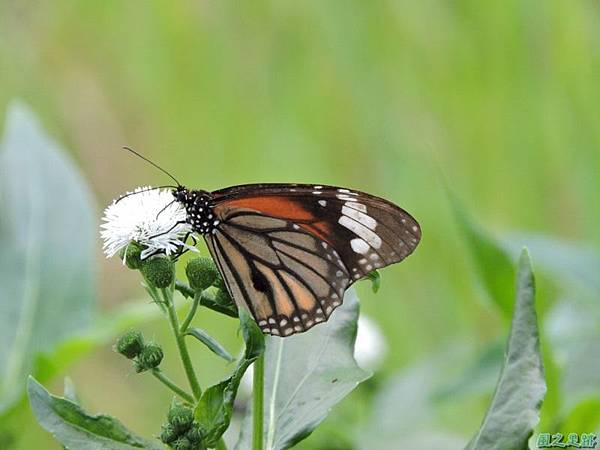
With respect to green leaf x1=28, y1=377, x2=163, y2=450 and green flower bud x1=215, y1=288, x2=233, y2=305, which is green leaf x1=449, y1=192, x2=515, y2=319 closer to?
green flower bud x1=215, y1=288, x2=233, y2=305

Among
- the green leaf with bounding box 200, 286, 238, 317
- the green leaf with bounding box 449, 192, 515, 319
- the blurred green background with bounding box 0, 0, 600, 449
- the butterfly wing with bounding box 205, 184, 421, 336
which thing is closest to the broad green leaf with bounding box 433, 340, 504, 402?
the green leaf with bounding box 449, 192, 515, 319

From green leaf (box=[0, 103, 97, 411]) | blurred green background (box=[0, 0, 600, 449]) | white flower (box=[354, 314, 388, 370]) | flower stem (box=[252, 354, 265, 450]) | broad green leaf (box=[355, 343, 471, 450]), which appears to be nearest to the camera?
flower stem (box=[252, 354, 265, 450])

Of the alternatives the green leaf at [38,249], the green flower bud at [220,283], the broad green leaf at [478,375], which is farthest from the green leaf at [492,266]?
the green leaf at [38,249]

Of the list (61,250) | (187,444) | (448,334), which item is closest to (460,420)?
(448,334)

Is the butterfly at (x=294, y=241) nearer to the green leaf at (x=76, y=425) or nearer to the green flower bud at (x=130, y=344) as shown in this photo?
the green flower bud at (x=130, y=344)

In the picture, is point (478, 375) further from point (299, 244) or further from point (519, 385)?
point (519, 385)

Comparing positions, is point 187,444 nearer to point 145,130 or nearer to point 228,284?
point 228,284
